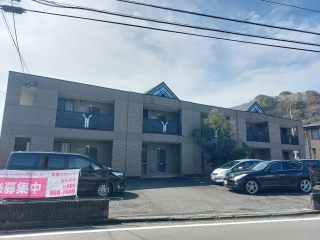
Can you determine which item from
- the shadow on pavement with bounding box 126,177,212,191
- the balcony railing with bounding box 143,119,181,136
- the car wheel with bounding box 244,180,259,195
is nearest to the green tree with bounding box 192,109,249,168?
the balcony railing with bounding box 143,119,181,136

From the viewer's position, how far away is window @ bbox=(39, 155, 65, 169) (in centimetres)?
834

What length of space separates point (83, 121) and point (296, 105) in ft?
199

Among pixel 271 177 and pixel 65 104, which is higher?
pixel 65 104

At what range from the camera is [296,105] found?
190 feet

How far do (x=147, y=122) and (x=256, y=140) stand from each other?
1165 centimetres

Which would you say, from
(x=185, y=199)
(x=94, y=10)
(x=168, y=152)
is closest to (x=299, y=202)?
(x=185, y=199)

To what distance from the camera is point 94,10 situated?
657cm

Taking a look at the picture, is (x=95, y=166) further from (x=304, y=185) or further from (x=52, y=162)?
(x=304, y=185)

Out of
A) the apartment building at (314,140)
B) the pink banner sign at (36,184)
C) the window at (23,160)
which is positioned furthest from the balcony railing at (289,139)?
the window at (23,160)

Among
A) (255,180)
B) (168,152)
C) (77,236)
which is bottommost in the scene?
(77,236)

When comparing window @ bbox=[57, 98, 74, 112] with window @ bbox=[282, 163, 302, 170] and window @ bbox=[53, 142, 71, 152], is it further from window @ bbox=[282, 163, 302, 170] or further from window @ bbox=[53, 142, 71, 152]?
window @ bbox=[282, 163, 302, 170]

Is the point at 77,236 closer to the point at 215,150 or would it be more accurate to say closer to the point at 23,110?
the point at 23,110

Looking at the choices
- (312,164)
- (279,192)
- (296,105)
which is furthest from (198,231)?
(296,105)

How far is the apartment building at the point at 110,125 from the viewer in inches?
488
